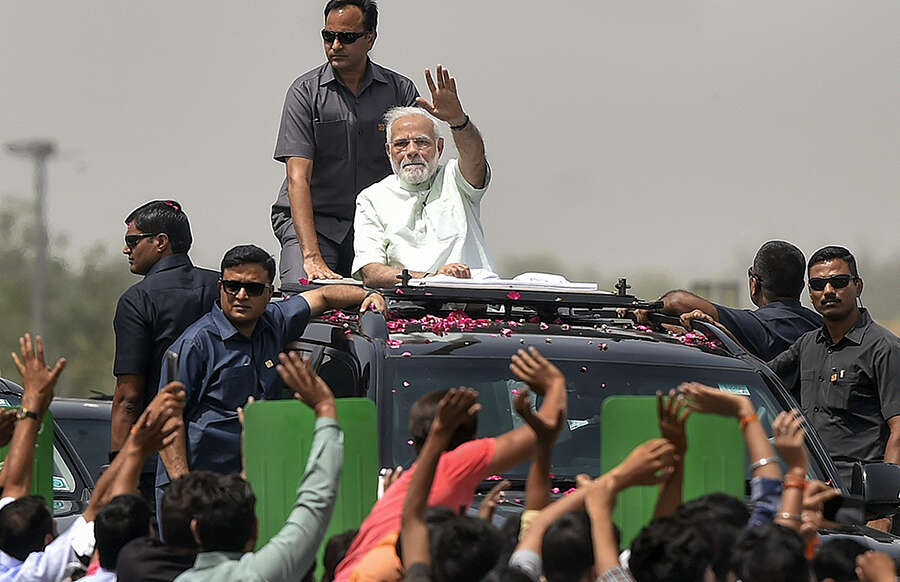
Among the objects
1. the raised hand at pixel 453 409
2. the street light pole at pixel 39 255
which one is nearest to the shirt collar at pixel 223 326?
the raised hand at pixel 453 409

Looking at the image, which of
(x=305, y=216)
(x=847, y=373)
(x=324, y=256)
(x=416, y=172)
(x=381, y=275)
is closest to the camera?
(x=847, y=373)

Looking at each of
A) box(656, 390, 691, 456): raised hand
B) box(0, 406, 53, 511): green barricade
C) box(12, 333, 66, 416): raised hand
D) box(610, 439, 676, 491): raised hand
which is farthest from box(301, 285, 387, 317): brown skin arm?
box(610, 439, 676, 491): raised hand

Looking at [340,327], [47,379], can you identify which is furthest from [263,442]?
[340,327]

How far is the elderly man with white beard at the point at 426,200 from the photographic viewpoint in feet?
27.5

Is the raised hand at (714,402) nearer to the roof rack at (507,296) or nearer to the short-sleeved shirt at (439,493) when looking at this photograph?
the short-sleeved shirt at (439,493)

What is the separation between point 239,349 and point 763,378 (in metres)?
2.02

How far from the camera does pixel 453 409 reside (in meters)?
4.57

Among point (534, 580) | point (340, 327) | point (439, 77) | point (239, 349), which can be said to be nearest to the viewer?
point (534, 580)

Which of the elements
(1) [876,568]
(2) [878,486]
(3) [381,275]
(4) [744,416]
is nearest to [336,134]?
(3) [381,275]

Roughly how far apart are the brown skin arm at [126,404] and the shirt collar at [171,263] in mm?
509

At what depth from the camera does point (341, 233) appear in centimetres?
919

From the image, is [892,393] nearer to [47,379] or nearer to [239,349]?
[239,349]

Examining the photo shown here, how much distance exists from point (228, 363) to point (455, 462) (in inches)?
75.3

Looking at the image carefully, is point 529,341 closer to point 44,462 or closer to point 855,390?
point 855,390
